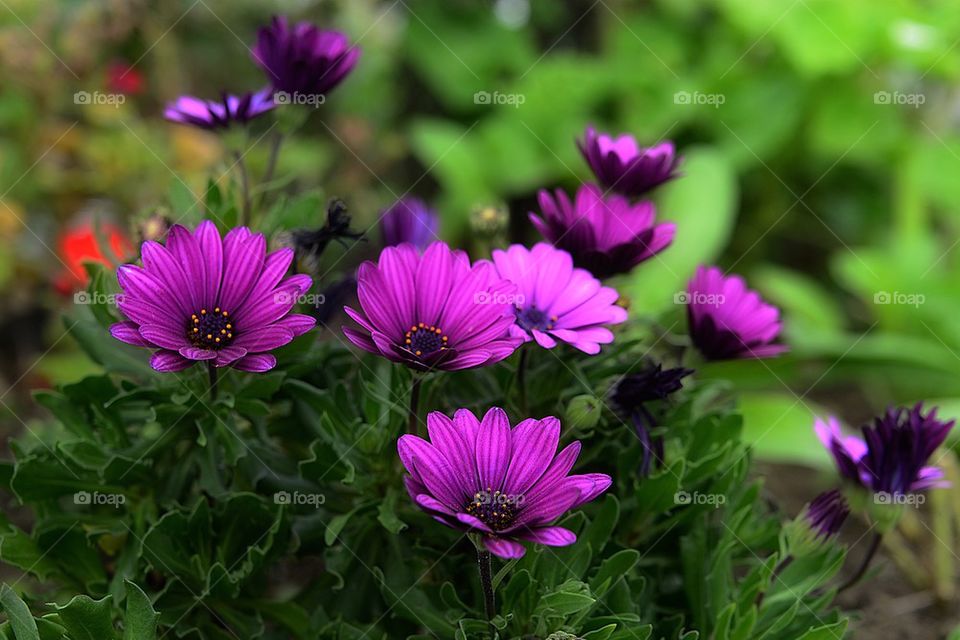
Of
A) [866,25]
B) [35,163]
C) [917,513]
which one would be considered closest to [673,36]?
[866,25]

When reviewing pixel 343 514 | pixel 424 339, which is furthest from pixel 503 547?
pixel 343 514

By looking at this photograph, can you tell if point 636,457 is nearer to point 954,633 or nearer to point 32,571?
point 954,633

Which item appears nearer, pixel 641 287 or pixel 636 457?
pixel 636 457

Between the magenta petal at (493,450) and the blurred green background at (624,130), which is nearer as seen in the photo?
the magenta petal at (493,450)

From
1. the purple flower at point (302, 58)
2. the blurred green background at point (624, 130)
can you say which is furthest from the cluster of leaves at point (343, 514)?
the blurred green background at point (624, 130)

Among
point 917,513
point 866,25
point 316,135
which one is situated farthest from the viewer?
point 316,135

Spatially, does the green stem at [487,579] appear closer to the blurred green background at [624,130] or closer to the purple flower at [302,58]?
the purple flower at [302,58]
